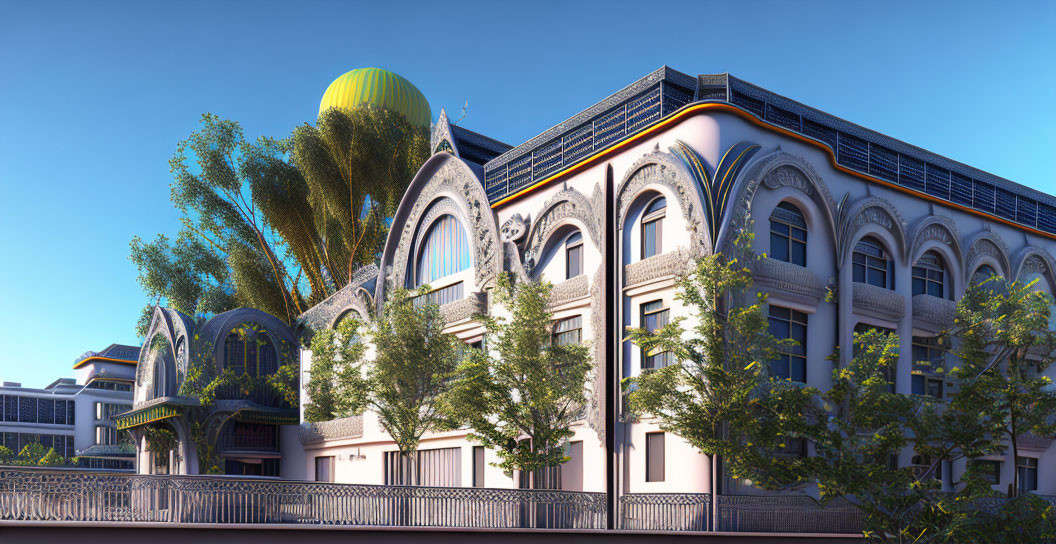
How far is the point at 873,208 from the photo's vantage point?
2570cm

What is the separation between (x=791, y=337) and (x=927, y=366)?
6.89 metres

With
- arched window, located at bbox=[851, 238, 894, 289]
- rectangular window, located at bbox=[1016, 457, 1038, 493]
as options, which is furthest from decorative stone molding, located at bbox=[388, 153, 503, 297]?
rectangular window, located at bbox=[1016, 457, 1038, 493]

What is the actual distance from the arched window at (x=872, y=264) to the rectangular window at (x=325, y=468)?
2363cm

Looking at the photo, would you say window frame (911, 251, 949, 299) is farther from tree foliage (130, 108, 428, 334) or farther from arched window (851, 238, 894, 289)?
tree foliage (130, 108, 428, 334)

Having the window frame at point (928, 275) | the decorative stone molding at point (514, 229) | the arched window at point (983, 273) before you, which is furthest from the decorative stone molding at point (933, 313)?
the decorative stone molding at point (514, 229)

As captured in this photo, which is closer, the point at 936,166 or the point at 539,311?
the point at 539,311

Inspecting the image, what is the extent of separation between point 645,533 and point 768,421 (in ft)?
12.8

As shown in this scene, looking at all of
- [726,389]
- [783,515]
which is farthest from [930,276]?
[726,389]

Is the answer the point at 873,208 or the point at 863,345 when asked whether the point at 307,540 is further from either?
the point at 873,208

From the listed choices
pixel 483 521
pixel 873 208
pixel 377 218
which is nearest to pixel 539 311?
pixel 483 521

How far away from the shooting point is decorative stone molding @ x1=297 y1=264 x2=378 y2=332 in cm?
3622

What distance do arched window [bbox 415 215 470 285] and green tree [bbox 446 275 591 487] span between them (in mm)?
7968

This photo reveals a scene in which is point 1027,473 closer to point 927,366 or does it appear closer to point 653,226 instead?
point 927,366

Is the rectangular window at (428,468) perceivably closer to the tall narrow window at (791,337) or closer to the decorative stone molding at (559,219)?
the decorative stone molding at (559,219)
